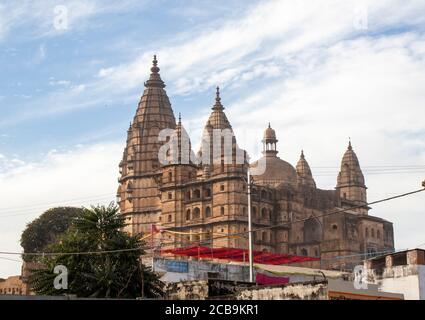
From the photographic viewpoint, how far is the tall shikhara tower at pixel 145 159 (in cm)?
8688

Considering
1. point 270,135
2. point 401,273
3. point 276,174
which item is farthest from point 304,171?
point 401,273

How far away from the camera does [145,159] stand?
88.4 metres

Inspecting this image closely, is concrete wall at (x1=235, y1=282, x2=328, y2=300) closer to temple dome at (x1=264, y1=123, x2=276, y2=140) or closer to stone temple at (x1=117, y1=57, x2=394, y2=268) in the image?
stone temple at (x1=117, y1=57, x2=394, y2=268)

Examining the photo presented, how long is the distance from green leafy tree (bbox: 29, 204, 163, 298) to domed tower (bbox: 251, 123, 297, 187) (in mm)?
51041

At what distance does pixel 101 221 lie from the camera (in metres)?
39.0

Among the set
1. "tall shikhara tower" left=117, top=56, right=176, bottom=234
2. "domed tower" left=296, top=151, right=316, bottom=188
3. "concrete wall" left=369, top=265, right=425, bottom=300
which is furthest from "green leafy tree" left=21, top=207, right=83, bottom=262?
"concrete wall" left=369, top=265, right=425, bottom=300

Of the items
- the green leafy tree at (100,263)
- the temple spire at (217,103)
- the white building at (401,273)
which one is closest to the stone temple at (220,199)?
the temple spire at (217,103)

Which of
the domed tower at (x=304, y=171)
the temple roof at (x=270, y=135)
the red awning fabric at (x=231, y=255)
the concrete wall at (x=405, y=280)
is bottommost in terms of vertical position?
the concrete wall at (x=405, y=280)

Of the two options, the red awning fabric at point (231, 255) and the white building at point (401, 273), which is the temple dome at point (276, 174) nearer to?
the red awning fabric at point (231, 255)

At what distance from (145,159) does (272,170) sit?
1487 centimetres

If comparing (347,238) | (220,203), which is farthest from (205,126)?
(347,238)

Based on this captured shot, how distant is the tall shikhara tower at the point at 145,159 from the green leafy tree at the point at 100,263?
46.6m

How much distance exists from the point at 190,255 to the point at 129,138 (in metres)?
27.4
